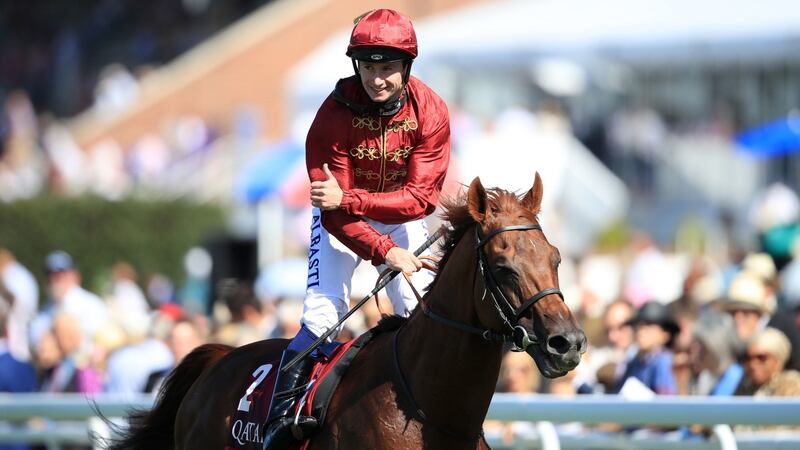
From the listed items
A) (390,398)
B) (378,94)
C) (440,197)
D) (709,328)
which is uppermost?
(378,94)

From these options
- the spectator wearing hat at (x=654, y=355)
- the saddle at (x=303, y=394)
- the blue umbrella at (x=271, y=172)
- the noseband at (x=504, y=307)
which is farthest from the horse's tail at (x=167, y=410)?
the blue umbrella at (x=271, y=172)

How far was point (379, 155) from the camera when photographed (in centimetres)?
580

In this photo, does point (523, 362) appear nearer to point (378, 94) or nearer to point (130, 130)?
point (378, 94)

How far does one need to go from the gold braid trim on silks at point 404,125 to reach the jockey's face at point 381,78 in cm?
14

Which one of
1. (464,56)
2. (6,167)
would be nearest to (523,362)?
(464,56)

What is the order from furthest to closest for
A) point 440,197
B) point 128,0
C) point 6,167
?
1. point 128,0
2. point 6,167
3. point 440,197

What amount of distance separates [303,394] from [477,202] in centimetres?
118

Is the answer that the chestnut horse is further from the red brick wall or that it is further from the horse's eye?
the red brick wall

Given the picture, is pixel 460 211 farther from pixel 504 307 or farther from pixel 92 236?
pixel 92 236

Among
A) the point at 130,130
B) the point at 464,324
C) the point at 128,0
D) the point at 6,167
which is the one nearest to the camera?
the point at 464,324

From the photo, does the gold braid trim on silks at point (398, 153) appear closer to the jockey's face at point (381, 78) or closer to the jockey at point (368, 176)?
the jockey at point (368, 176)

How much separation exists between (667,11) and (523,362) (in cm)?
1027

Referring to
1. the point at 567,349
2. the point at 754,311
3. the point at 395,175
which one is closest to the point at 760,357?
the point at 754,311

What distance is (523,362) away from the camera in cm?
892
